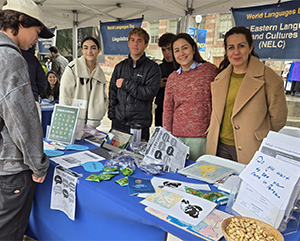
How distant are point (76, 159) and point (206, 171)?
837 millimetres

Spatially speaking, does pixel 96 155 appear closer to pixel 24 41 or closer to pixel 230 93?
pixel 24 41

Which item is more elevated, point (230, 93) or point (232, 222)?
point (230, 93)

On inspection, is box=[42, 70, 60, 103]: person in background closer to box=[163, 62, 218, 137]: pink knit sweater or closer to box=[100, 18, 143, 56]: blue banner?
box=[100, 18, 143, 56]: blue banner

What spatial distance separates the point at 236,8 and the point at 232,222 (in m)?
3.13

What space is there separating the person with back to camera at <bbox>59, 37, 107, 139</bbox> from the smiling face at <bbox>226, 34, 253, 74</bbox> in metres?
1.40

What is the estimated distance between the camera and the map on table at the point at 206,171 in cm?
132

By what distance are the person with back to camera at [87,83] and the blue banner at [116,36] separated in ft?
7.26

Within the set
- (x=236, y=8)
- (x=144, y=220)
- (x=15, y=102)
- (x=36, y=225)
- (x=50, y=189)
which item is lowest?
(x=36, y=225)

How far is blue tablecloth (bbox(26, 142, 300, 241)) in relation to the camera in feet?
3.25

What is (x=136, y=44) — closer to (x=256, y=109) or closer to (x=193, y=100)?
(x=193, y=100)

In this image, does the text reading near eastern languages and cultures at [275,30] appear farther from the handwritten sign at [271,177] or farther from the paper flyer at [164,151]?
the handwritten sign at [271,177]

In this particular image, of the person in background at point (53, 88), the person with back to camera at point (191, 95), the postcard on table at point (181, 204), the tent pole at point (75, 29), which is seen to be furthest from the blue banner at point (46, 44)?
the postcard on table at point (181, 204)

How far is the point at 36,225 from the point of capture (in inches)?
61.6

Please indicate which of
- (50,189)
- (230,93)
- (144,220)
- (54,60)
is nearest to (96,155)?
(50,189)
